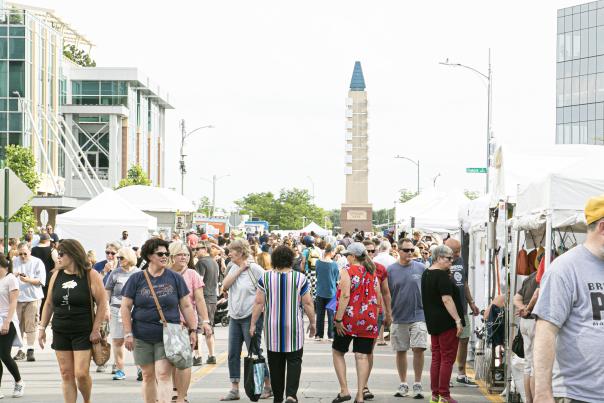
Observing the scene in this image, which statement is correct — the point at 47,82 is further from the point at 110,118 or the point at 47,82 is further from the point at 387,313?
the point at 387,313

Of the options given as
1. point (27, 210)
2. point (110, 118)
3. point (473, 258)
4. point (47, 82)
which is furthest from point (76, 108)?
point (473, 258)

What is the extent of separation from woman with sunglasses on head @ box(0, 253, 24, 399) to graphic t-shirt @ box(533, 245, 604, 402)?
8.53 m

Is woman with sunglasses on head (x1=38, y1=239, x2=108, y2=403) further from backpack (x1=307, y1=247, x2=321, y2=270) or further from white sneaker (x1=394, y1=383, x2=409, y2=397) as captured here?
backpack (x1=307, y1=247, x2=321, y2=270)

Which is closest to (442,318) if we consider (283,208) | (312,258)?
(312,258)

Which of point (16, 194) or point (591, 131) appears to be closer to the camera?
point (16, 194)

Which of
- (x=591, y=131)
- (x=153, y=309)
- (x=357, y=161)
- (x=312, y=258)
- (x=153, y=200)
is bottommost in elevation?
(x=312, y=258)

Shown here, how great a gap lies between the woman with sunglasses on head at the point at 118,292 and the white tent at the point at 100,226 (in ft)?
51.8

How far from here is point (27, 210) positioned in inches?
1949

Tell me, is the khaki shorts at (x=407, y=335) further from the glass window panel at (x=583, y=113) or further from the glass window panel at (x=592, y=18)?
the glass window panel at (x=592, y=18)

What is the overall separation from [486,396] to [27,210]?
3943 centimetres

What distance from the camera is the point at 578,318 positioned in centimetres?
496

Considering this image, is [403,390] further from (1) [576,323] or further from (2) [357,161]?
(2) [357,161]

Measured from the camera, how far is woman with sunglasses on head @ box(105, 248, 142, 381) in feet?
44.2

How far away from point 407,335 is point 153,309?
4371 millimetres
